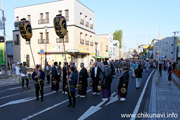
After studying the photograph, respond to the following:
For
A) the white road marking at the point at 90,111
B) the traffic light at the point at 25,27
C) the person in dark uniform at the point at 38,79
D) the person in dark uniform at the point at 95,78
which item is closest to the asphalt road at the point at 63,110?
the white road marking at the point at 90,111

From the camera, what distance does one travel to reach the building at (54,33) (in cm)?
2608

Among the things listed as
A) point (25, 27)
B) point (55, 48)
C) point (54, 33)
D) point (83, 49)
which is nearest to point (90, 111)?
point (25, 27)

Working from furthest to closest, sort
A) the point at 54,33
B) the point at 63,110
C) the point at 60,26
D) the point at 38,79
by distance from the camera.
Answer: the point at 54,33, the point at 60,26, the point at 38,79, the point at 63,110

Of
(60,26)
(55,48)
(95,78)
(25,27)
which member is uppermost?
(25,27)

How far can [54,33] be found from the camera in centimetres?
2725

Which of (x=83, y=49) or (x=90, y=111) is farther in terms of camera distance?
(x=83, y=49)

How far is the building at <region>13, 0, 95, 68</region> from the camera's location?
2608cm

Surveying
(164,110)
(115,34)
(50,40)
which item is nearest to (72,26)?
(50,40)

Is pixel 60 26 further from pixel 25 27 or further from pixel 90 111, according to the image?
pixel 90 111

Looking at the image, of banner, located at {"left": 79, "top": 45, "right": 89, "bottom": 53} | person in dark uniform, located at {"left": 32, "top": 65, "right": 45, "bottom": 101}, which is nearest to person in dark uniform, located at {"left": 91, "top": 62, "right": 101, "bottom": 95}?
person in dark uniform, located at {"left": 32, "top": 65, "right": 45, "bottom": 101}

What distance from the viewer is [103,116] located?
5406 mm

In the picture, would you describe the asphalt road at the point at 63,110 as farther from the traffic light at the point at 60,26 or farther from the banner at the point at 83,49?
the banner at the point at 83,49

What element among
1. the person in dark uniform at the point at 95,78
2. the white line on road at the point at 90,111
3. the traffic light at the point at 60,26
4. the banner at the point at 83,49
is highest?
the traffic light at the point at 60,26

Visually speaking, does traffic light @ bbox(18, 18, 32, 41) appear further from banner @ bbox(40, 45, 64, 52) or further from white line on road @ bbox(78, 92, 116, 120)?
banner @ bbox(40, 45, 64, 52)
